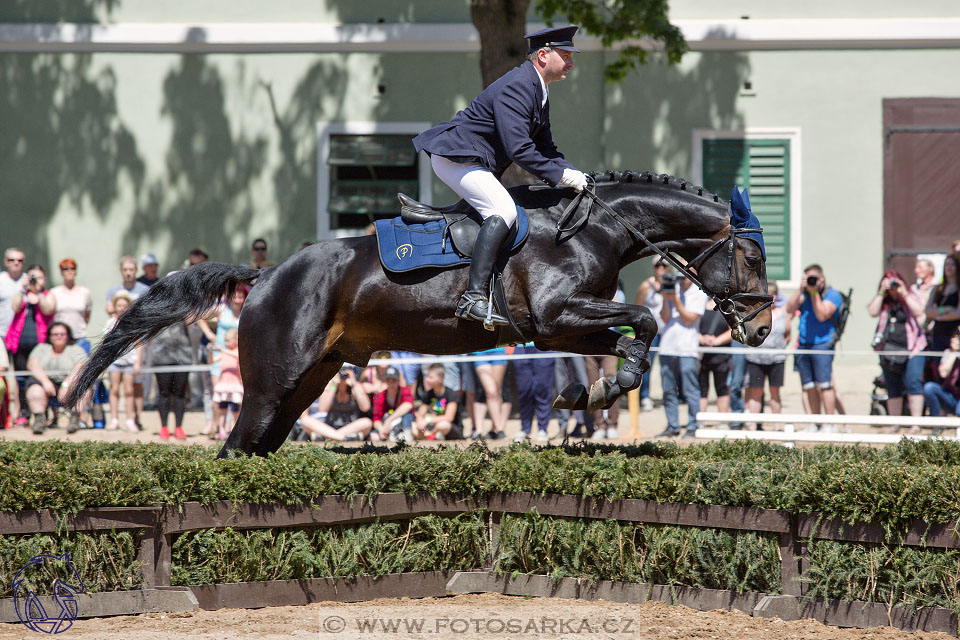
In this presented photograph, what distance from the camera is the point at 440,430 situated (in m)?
10.6

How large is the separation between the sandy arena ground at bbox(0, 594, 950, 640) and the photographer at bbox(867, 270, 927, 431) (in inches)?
237

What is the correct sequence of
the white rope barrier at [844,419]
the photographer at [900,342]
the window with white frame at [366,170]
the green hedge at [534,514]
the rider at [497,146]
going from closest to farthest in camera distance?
the green hedge at [534,514], the rider at [497,146], the white rope barrier at [844,419], the photographer at [900,342], the window with white frame at [366,170]

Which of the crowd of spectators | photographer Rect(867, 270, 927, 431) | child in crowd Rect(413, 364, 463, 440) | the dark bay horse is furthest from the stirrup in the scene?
photographer Rect(867, 270, 927, 431)

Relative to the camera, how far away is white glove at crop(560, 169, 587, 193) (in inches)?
223

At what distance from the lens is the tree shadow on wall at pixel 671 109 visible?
1405 centimetres

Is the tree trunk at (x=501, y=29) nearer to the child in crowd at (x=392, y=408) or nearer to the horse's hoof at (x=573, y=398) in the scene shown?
the child in crowd at (x=392, y=408)

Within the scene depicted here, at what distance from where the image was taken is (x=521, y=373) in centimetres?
1084

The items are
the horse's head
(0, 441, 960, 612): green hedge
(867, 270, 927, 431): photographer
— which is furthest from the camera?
(867, 270, 927, 431): photographer

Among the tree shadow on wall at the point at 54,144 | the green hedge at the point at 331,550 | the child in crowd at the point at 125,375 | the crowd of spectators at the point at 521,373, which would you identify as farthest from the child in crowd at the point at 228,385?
the green hedge at the point at 331,550

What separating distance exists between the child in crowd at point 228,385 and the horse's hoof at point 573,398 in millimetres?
5692

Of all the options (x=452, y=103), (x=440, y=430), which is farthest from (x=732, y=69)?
(x=440, y=430)

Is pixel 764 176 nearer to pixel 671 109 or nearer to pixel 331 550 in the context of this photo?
pixel 671 109

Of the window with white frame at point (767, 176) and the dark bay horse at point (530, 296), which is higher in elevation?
the window with white frame at point (767, 176)

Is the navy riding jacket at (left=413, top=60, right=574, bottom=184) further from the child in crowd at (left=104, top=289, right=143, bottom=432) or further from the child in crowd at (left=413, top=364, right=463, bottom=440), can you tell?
the child in crowd at (left=104, top=289, right=143, bottom=432)
